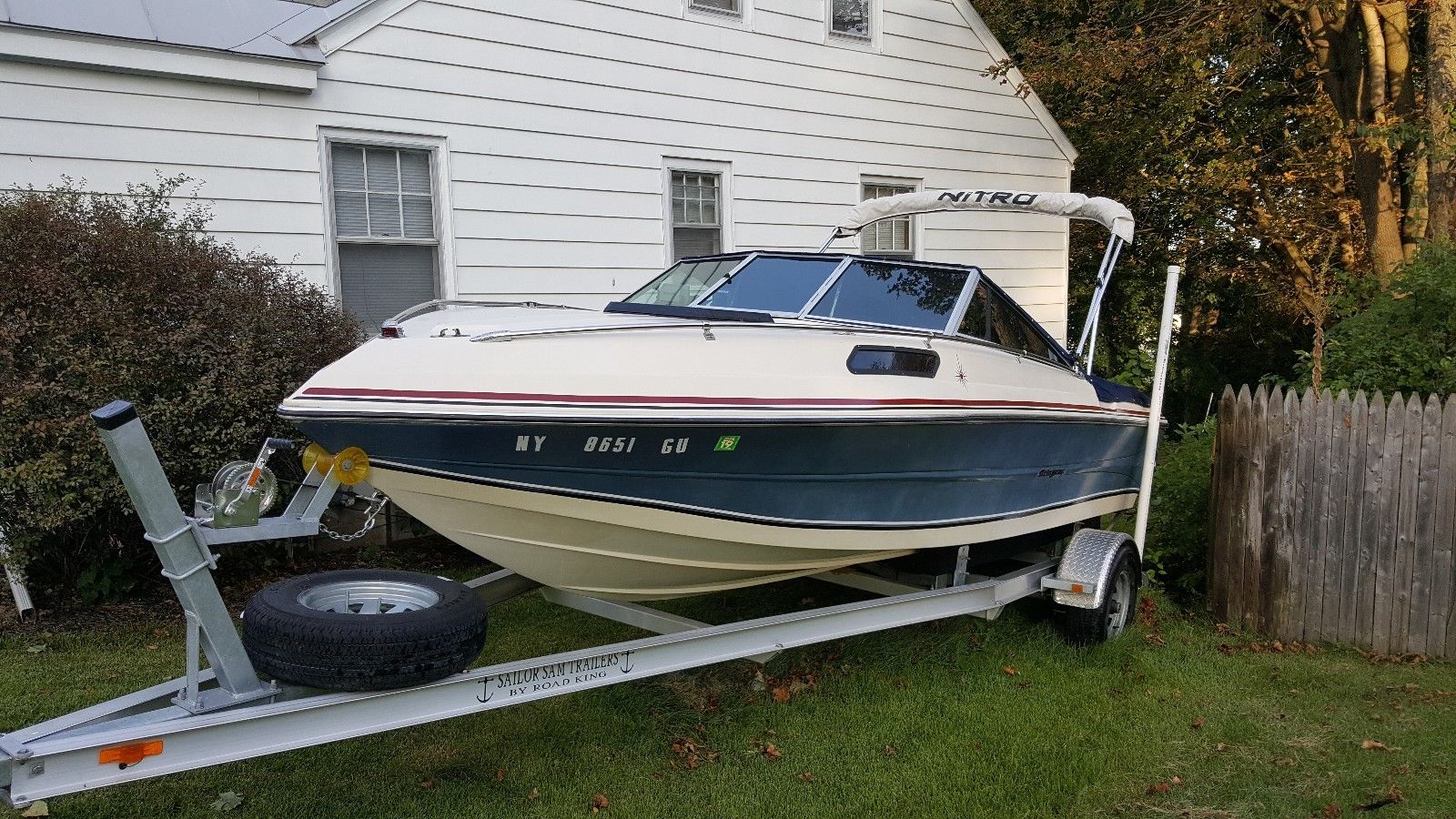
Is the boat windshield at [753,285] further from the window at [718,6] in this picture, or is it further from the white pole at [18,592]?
the window at [718,6]

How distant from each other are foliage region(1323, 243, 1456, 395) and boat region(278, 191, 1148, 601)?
243 centimetres

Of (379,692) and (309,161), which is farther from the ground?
(309,161)

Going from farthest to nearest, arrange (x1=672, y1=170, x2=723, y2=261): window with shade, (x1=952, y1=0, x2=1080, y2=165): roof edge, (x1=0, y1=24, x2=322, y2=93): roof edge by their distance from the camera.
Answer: (x1=952, y1=0, x2=1080, y2=165): roof edge, (x1=672, y1=170, x2=723, y2=261): window with shade, (x1=0, y1=24, x2=322, y2=93): roof edge

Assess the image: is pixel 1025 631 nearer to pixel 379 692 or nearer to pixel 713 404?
pixel 713 404

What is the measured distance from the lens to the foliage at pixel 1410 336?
6.11 meters

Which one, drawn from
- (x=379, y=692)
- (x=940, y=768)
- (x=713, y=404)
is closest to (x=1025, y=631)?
(x=940, y=768)

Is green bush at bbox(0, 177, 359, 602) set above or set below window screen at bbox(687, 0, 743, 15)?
below

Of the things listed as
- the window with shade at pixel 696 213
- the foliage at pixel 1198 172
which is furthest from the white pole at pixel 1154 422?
the foliage at pixel 1198 172

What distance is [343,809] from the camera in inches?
145

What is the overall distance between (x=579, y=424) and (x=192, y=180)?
14.7 feet

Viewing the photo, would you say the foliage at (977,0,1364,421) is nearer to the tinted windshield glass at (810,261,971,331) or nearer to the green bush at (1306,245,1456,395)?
the green bush at (1306,245,1456,395)

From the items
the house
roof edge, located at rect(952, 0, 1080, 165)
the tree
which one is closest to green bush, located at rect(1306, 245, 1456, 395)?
the tree

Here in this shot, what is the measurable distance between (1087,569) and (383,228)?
516cm

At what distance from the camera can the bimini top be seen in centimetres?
573
